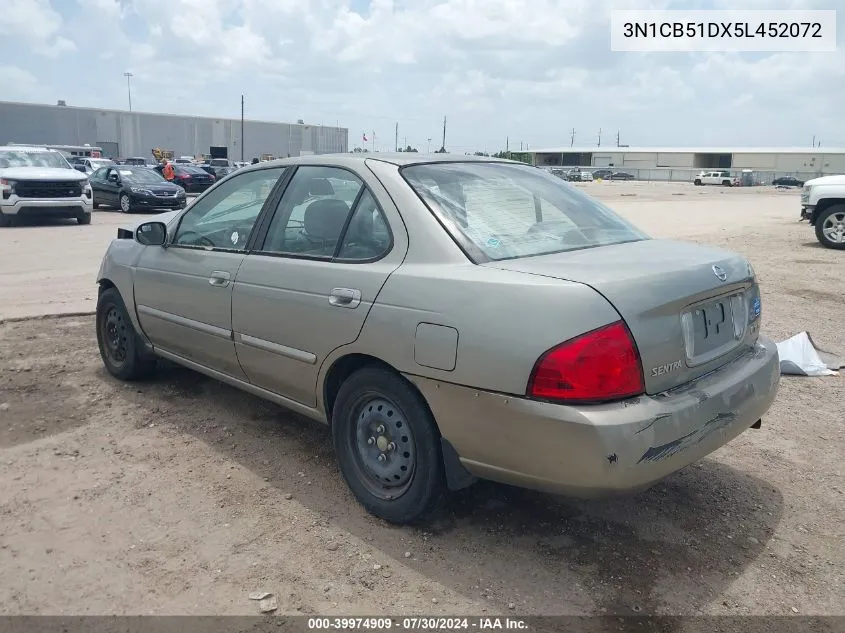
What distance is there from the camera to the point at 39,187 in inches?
639

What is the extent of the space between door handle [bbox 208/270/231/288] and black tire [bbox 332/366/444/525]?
1.08 metres

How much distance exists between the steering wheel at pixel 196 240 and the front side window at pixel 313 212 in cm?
61

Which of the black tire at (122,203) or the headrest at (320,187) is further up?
the headrest at (320,187)

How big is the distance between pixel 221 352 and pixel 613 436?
2.44 m

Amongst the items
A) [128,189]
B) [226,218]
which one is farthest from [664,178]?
[226,218]

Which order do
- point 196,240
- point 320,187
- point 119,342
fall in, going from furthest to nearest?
point 119,342 < point 196,240 < point 320,187

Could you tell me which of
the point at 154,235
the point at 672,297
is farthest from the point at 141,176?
the point at 672,297

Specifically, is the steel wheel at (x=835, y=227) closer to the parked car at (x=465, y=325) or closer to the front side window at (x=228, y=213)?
the parked car at (x=465, y=325)

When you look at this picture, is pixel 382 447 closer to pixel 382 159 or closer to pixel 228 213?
pixel 382 159

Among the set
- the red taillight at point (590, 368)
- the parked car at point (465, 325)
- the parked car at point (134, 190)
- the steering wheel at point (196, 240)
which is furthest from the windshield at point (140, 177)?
the red taillight at point (590, 368)

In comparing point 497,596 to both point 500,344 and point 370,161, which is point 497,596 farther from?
point 370,161

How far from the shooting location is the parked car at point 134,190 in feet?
67.7

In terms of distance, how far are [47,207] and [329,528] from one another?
1596 centimetres

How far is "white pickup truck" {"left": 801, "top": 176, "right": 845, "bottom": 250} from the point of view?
12.9 m
